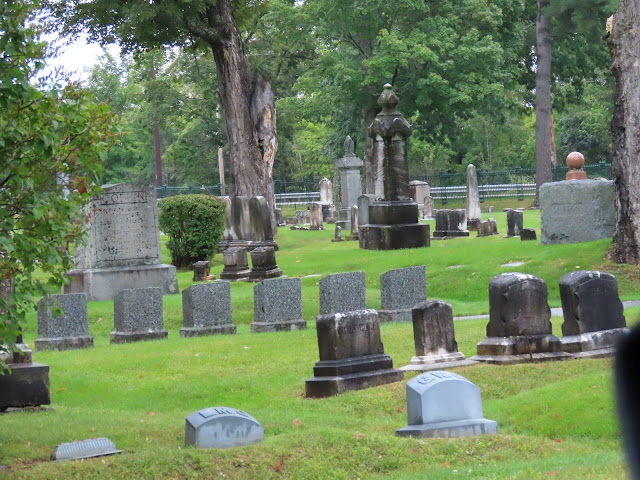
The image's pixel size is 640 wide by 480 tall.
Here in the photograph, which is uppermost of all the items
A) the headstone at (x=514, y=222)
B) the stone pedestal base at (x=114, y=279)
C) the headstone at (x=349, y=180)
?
the headstone at (x=349, y=180)

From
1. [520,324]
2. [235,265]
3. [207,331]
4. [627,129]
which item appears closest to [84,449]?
[520,324]

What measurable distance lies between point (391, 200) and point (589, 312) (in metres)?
13.2

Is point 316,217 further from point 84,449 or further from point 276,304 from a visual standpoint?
point 84,449

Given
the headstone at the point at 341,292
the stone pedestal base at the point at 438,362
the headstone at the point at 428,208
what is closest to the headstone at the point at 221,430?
the stone pedestal base at the point at 438,362

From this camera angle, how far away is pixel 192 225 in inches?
1011

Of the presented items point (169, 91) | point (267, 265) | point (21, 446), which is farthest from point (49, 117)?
point (169, 91)

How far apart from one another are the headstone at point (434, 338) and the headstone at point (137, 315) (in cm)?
530

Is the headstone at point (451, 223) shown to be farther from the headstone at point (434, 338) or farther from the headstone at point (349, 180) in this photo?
the headstone at point (434, 338)

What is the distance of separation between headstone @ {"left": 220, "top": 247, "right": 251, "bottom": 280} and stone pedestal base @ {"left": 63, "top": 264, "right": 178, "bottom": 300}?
213 cm

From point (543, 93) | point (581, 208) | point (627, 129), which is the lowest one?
point (581, 208)

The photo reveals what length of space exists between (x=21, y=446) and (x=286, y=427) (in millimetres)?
2355

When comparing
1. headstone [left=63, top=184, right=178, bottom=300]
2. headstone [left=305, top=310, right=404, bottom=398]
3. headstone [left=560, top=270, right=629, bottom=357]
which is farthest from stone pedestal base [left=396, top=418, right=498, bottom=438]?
headstone [left=63, top=184, right=178, bottom=300]

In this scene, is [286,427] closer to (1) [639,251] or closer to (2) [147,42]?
(1) [639,251]

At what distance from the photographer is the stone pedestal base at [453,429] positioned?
8.34 m
